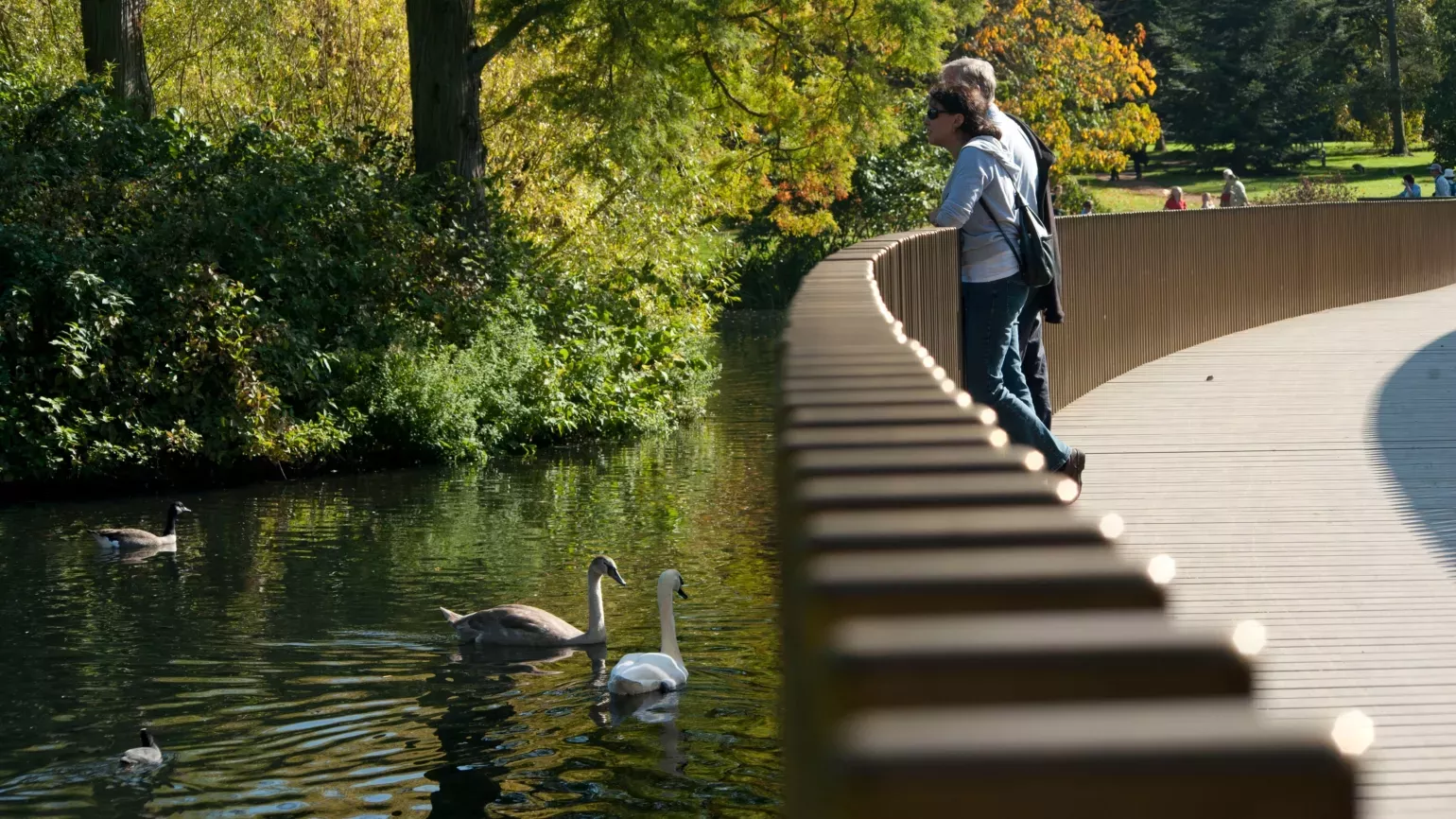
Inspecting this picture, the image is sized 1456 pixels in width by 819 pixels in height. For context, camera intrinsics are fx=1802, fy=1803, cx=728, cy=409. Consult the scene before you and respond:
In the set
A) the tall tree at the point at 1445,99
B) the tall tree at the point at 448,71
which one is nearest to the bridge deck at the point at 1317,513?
the tall tree at the point at 448,71

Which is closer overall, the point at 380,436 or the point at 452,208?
the point at 380,436

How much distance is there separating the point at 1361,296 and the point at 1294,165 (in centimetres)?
4945

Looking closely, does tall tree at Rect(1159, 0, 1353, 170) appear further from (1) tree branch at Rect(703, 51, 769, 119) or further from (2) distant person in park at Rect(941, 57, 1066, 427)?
(2) distant person in park at Rect(941, 57, 1066, 427)

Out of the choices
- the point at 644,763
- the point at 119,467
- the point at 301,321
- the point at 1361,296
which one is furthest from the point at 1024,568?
Answer: the point at 1361,296

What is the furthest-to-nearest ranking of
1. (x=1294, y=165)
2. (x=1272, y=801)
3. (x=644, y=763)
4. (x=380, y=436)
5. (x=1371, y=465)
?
1. (x=1294, y=165)
2. (x=380, y=436)
3. (x=1371, y=465)
4. (x=644, y=763)
5. (x=1272, y=801)

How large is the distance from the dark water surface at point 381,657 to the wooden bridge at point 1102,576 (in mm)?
2820

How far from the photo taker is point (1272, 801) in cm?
87

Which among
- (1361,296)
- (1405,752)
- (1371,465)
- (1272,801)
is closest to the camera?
(1272,801)

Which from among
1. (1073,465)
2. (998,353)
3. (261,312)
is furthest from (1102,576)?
(261,312)

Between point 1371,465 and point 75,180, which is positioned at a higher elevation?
point 75,180

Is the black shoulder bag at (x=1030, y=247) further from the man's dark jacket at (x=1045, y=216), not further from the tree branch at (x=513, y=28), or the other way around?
the tree branch at (x=513, y=28)

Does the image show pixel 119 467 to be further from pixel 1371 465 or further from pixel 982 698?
pixel 982 698

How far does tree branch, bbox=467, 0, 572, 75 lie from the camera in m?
24.6

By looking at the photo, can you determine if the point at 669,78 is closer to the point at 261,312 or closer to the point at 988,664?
the point at 261,312
